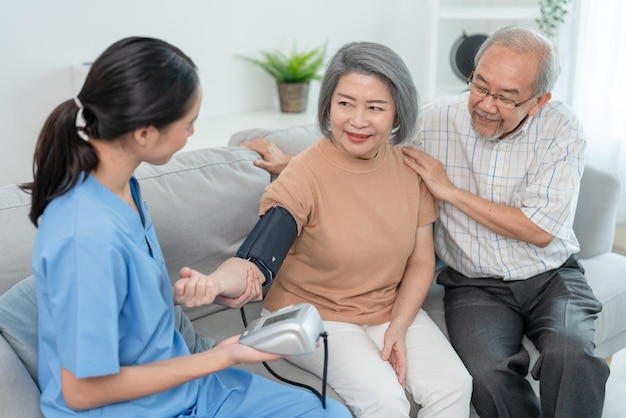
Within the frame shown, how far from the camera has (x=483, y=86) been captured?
1758 millimetres

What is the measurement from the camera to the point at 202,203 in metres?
1.85

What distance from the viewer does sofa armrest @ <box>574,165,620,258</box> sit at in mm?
2143

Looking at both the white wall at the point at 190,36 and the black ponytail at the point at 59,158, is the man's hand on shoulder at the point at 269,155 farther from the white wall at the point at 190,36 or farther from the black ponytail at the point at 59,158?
the black ponytail at the point at 59,158

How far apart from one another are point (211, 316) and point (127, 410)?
2.38 ft

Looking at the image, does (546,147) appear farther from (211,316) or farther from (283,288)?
(211,316)

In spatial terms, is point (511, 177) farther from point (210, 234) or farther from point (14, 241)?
point (14, 241)

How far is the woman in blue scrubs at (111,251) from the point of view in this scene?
1.09m

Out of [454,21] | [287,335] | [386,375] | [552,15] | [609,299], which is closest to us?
[287,335]

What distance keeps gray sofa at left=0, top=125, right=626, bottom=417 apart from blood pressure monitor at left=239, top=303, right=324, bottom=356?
423 millimetres

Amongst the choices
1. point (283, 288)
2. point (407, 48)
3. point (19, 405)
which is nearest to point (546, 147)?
point (283, 288)

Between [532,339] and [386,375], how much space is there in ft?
1.56

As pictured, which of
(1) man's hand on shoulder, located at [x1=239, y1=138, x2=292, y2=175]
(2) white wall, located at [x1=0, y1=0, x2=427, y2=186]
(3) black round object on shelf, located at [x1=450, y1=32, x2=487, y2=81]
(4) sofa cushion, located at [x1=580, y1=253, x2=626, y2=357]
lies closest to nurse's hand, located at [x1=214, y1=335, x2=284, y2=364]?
(1) man's hand on shoulder, located at [x1=239, y1=138, x2=292, y2=175]

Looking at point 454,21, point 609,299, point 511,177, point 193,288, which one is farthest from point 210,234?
point 454,21

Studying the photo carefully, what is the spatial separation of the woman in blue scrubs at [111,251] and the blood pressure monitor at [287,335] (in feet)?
0.07
